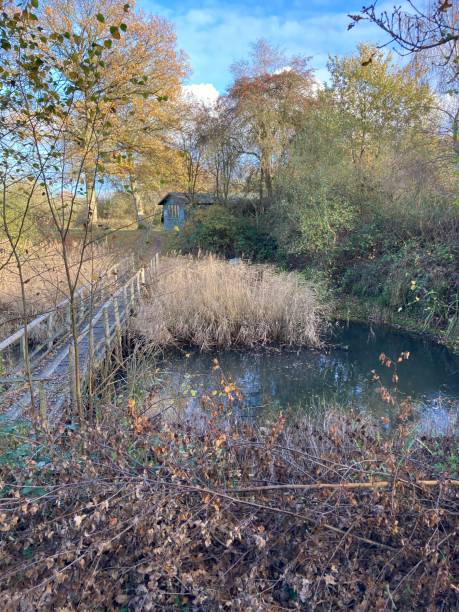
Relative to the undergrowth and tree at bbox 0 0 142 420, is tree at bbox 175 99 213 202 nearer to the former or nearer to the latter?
tree at bbox 0 0 142 420

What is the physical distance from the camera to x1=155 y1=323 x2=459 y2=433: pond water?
6.61 metres

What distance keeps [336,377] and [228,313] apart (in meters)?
2.91

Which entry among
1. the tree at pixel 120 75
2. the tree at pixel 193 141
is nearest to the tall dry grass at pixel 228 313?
the tree at pixel 120 75

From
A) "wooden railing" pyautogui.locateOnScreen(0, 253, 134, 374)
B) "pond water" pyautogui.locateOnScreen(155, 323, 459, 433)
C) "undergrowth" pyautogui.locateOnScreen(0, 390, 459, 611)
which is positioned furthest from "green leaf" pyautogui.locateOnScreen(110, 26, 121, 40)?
"pond water" pyautogui.locateOnScreen(155, 323, 459, 433)

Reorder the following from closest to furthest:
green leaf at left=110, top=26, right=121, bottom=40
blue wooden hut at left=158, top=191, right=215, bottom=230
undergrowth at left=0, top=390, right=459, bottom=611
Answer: undergrowth at left=0, top=390, right=459, bottom=611 < green leaf at left=110, top=26, right=121, bottom=40 < blue wooden hut at left=158, top=191, right=215, bottom=230

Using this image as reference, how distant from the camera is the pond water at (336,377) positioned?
21.7 feet

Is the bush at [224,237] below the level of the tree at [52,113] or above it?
below

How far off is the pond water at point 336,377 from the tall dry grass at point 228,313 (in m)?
0.42

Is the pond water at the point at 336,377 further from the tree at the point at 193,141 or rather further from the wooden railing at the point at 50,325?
the tree at the point at 193,141

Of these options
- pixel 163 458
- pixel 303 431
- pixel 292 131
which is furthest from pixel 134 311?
pixel 292 131

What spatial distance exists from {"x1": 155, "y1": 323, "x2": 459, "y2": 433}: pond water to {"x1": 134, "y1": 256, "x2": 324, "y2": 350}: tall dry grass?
1.38 ft

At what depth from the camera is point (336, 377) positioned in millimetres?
8414

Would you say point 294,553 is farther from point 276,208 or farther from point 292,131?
point 292,131

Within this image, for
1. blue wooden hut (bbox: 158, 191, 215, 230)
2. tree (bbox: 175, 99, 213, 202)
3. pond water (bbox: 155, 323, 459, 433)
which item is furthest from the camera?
blue wooden hut (bbox: 158, 191, 215, 230)
